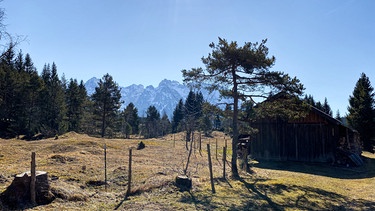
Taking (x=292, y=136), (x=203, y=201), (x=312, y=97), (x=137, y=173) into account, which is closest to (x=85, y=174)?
(x=137, y=173)

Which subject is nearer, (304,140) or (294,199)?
(294,199)

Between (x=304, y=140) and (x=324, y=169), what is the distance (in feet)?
12.3

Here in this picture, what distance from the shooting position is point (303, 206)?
1122 cm

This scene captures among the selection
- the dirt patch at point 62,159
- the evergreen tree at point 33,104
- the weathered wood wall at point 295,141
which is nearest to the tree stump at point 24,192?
the dirt patch at point 62,159

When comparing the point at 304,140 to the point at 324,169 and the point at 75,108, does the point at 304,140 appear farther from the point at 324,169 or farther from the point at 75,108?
the point at 75,108

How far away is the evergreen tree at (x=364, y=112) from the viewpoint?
36750 mm

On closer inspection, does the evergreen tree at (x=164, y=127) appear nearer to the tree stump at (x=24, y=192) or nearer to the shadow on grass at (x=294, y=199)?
the shadow on grass at (x=294, y=199)

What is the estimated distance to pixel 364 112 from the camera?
121ft

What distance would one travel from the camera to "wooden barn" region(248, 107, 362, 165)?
2494cm

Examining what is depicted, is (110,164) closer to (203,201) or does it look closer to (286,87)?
(203,201)

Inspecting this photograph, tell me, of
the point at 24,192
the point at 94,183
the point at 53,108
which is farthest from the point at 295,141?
the point at 53,108

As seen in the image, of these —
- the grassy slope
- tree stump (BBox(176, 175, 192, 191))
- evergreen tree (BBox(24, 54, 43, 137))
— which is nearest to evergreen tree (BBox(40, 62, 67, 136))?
evergreen tree (BBox(24, 54, 43, 137))

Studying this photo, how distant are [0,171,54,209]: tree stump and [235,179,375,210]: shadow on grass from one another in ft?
21.2

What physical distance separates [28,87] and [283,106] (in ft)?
145
